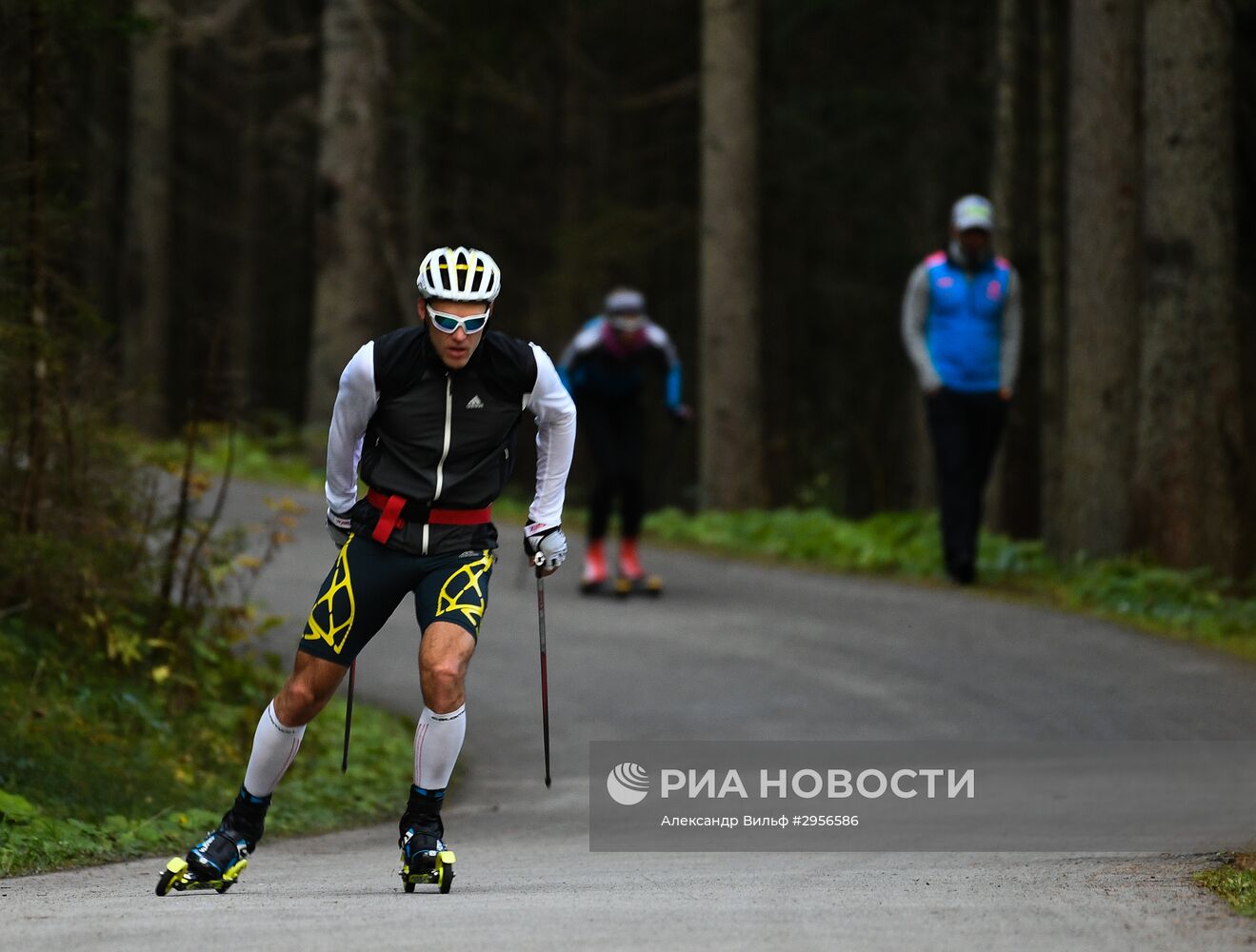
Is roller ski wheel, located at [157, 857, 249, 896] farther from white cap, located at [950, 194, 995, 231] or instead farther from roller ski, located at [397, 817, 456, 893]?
white cap, located at [950, 194, 995, 231]

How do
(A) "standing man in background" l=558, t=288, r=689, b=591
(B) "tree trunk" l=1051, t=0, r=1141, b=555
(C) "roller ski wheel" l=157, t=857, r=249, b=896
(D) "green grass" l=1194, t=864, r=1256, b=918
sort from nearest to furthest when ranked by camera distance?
(D) "green grass" l=1194, t=864, r=1256, b=918, (C) "roller ski wheel" l=157, t=857, r=249, b=896, (A) "standing man in background" l=558, t=288, r=689, b=591, (B) "tree trunk" l=1051, t=0, r=1141, b=555

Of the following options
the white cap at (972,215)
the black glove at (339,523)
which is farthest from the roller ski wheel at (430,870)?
the white cap at (972,215)

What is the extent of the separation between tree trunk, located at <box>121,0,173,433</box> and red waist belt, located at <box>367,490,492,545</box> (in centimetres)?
2441

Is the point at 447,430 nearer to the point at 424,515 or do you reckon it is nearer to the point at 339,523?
the point at 424,515

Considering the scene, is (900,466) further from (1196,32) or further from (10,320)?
(10,320)

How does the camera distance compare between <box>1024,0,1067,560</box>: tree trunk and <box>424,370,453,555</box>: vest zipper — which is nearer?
<box>424,370,453,555</box>: vest zipper

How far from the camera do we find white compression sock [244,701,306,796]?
717cm

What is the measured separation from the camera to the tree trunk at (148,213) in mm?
31219

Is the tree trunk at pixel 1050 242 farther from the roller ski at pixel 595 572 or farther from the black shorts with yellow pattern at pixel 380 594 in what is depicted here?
the black shorts with yellow pattern at pixel 380 594

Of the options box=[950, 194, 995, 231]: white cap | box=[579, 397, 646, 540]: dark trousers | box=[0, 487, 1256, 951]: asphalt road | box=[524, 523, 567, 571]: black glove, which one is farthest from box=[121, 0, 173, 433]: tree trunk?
box=[524, 523, 567, 571]: black glove

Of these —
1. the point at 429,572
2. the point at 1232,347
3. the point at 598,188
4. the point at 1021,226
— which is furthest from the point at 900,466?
the point at 429,572

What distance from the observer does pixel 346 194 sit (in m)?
24.2

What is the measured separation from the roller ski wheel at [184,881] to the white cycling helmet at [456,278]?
6.89 ft

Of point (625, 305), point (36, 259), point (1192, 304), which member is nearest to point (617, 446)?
point (625, 305)
